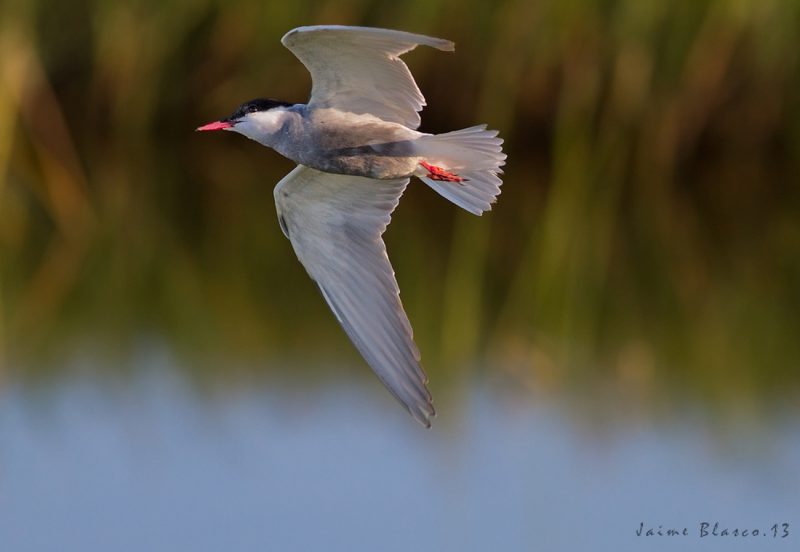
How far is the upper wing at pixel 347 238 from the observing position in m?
4.94

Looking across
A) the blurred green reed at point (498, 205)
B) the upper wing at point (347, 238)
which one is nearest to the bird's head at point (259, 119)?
the upper wing at point (347, 238)

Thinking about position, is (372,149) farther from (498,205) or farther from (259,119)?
(498,205)

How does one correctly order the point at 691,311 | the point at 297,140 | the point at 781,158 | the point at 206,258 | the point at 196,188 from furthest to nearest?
the point at 196,188
the point at 781,158
the point at 206,258
the point at 691,311
the point at 297,140

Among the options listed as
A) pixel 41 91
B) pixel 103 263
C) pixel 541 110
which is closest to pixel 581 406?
pixel 541 110

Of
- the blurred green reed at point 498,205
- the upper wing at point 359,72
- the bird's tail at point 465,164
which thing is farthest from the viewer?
the blurred green reed at point 498,205

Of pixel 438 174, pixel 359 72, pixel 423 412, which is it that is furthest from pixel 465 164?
pixel 423 412

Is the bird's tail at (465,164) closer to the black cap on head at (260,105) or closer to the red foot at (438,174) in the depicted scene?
the red foot at (438,174)

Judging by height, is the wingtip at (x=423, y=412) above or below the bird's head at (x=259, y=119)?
below

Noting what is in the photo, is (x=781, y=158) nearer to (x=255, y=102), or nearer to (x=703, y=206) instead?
(x=703, y=206)

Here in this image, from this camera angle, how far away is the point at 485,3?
9.98 metres

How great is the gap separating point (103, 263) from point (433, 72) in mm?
2369

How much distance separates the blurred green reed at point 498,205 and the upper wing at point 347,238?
3400mm

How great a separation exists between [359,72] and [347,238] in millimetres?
647

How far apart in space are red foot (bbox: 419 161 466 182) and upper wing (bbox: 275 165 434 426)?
Result: 0.25m
